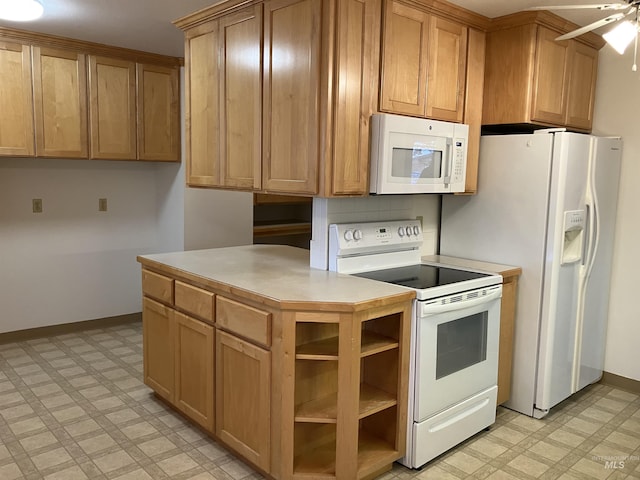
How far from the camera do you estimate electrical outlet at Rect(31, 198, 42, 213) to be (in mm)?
4207

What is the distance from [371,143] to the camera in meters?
2.53

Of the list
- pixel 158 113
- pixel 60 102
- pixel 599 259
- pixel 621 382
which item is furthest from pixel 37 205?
pixel 621 382

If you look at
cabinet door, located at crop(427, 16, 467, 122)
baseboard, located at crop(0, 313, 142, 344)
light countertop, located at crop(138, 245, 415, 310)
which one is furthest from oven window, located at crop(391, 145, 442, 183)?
baseboard, located at crop(0, 313, 142, 344)

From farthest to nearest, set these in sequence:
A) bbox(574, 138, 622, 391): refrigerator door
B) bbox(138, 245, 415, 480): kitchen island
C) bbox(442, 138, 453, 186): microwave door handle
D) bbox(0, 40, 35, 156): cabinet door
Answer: bbox(0, 40, 35, 156): cabinet door, bbox(574, 138, 622, 391): refrigerator door, bbox(442, 138, 453, 186): microwave door handle, bbox(138, 245, 415, 480): kitchen island

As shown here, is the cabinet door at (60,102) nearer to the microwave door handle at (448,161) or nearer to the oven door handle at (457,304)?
the microwave door handle at (448,161)

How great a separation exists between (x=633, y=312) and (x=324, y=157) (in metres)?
2.49

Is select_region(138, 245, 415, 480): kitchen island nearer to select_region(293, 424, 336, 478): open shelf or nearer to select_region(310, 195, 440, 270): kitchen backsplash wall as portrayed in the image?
select_region(293, 424, 336, 478): open shelf

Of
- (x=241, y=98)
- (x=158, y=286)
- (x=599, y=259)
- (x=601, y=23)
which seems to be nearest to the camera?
(x=601, y=23)

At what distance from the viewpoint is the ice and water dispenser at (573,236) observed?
2953 mm

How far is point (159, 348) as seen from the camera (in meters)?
3.03

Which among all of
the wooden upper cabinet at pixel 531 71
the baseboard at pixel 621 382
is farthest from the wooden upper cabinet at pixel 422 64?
the baseboard at pixel 621 382

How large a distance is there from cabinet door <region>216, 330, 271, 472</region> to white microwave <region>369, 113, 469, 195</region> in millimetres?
993

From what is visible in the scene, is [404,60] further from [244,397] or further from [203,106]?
[244,397]

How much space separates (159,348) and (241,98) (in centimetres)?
151
